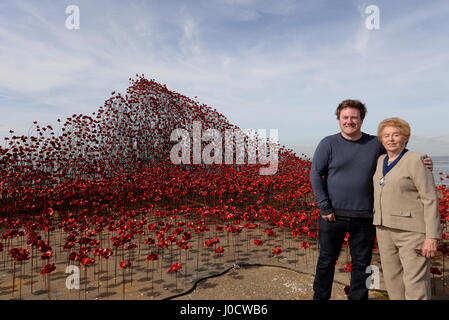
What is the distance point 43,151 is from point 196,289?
320 inches

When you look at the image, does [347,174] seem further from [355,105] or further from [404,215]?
[355,105]

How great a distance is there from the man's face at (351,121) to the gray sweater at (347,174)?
5.0 inches

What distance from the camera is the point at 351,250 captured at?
8.46 ft

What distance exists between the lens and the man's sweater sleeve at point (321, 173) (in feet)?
8.39

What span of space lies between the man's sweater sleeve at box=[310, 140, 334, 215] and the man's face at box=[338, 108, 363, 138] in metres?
0.26

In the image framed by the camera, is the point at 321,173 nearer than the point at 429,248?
No

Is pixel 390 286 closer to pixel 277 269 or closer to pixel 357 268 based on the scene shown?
pixel 357 268

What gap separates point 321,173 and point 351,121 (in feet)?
2.07

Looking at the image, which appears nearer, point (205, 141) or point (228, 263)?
point (228, 263)

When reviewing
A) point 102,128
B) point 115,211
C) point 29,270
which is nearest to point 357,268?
point 29,270

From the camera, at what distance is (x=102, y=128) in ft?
34.3

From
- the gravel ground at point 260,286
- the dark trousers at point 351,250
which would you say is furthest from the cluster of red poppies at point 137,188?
the dark trousers at point 351,250

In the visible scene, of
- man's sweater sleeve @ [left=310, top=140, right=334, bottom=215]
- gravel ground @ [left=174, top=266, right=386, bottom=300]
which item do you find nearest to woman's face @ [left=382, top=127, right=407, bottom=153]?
man's sweater sleeve @ [left=310, top=140, right=334, bottom=215]

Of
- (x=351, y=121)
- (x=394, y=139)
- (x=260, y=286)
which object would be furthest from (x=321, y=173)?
(x=260, y=286)
